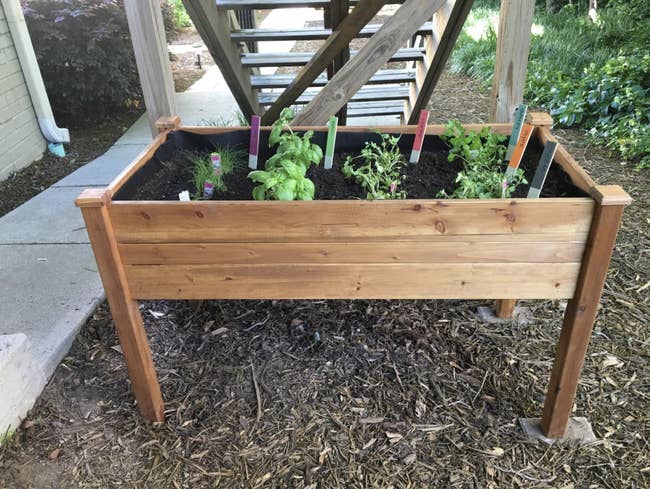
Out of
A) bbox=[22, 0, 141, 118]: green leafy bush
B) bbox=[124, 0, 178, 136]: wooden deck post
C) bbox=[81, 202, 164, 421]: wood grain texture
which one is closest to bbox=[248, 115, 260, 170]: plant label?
bbox=[124, 0, 178, 136]: wooden deck post

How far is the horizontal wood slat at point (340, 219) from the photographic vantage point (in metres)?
1.62

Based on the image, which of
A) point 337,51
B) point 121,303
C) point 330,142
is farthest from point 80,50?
point 121,303

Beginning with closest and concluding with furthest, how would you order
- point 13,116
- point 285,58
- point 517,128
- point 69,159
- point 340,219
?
point 340,219 → point 517,128 → point 285,58 → point 13,116 → point 69,159

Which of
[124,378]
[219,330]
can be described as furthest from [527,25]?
[124,378]

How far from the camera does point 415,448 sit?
1953 mm

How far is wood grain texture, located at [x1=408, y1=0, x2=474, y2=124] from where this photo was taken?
3.11m

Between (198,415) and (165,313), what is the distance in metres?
0.72

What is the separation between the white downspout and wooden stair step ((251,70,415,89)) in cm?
192

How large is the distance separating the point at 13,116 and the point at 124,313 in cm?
331

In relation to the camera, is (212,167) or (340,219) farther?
(212,167)

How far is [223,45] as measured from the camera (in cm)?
318

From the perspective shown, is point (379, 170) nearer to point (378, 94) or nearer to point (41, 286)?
point (41, 286)

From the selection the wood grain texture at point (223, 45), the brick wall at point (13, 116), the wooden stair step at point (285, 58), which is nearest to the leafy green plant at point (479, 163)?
the wood grain texture at point (223, 45)

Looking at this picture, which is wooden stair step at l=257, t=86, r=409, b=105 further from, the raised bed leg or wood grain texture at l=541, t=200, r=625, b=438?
wood grain texture at l=541, t=200, r=625, b=438
